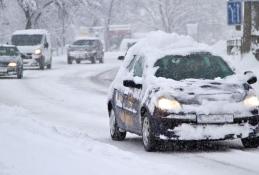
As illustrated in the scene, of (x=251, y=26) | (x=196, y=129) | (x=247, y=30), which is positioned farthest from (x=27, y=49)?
(x=196, y=129)

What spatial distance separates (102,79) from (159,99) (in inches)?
1032

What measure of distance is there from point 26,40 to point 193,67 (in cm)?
3448

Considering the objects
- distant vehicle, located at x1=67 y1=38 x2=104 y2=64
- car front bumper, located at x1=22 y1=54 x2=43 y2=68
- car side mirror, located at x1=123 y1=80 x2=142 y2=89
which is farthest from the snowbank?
distant vehicle, located at x1=67 y1=38 x2=104 y2=64

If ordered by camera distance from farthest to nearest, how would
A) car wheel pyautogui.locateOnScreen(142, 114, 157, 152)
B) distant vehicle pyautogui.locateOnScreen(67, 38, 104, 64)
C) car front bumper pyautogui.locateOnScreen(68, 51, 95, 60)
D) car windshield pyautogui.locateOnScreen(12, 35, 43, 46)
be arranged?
car front bumper pyautogui.locateOnScreen(68, 51, 95, 60)
distant vehicle pyautogui.locateOnScreen(67, 38, 104, 64)
car windshield pyautogui.locateOnScreen(12, 35, 43, 46)
car wheel pyautogui.locateOnScreen(142, 114, 157, 152)

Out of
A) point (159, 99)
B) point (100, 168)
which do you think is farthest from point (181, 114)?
point (100, 168)

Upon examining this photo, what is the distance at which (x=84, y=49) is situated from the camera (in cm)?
5659

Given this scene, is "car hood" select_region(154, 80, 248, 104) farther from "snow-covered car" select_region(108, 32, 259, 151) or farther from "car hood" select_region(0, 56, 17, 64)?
"car hood" select_region(0, 56, 17, 64)

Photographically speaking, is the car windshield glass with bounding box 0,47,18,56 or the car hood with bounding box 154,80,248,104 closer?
the car hood with bounding box 154,80,248,104

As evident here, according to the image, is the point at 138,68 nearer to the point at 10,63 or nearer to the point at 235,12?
the point at 235,12

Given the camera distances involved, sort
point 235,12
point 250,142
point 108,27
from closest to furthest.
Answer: point 250,142
point 235,12
point 108,27

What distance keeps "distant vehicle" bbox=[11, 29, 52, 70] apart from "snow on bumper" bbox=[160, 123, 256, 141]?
1314 inches

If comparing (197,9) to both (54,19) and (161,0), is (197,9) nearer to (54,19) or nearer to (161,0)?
(161,0)

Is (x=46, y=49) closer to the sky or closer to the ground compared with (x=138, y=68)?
closer to the ground

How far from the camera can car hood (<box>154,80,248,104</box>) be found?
463 inches
